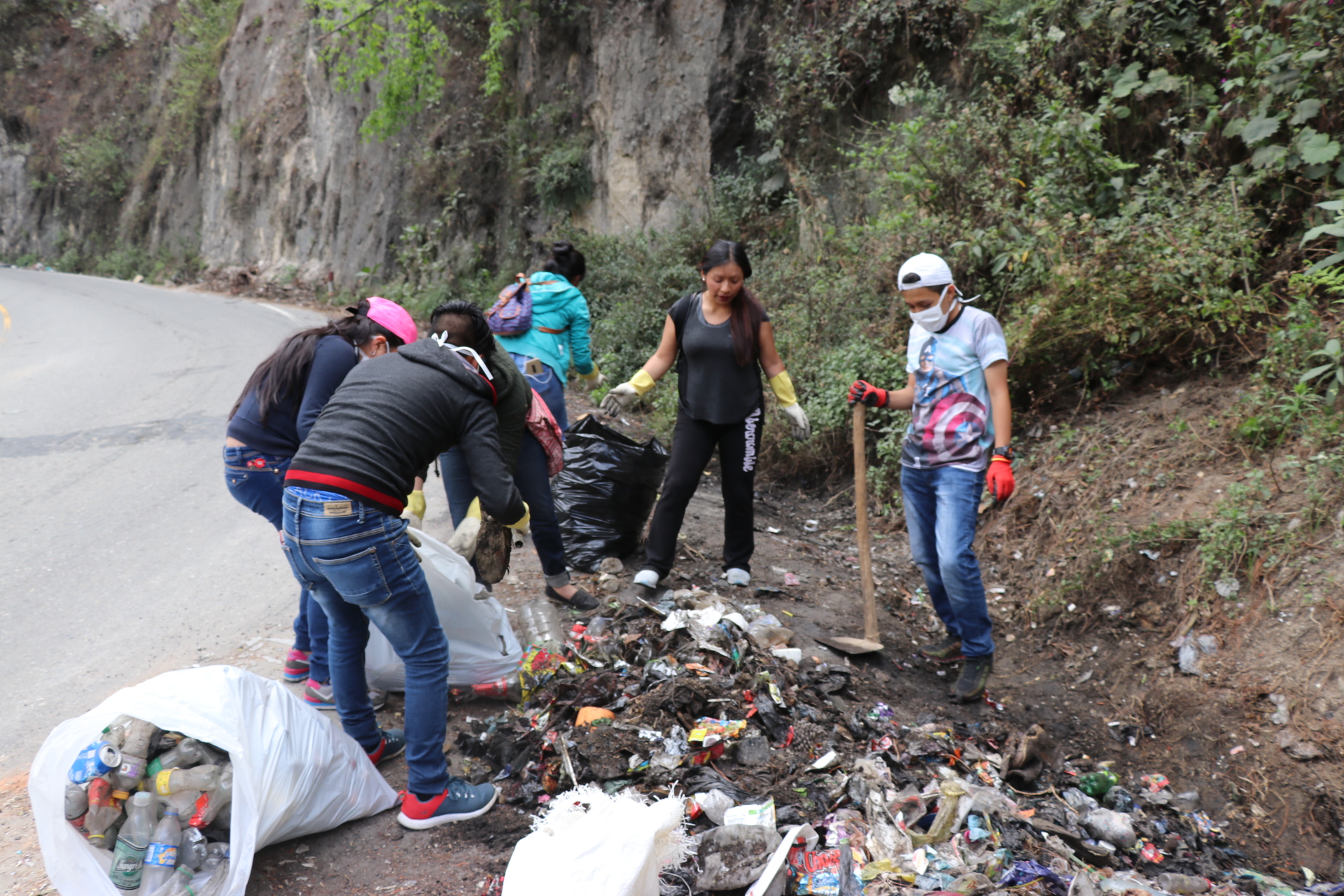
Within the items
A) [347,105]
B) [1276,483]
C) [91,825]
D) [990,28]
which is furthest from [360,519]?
[347,105]

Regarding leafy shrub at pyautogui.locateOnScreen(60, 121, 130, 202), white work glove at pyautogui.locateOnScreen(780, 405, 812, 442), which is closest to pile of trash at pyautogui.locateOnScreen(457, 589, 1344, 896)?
white work glove at pyautogui.locateOnScreen(780, 405, 812, 442)

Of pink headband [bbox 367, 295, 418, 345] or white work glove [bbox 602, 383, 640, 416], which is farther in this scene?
white work glove [bbox 602, 383, 640, 416]

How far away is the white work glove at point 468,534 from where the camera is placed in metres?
3.58

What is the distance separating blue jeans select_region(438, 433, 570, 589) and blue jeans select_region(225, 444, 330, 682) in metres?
0.84

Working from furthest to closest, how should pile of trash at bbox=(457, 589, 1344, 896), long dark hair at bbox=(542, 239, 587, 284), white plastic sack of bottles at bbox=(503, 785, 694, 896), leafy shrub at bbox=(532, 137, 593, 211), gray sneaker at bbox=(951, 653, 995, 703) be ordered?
leafy shrub at bbox=(532, 137, 593, 211) < long dark hair at bbox=(542, 239, 587, 284) < gray sneaker at bbox=(951, 653, 995, 703) < pile of trash at bbox=(457, 589, 1344, 896) < white plastic sack of bottles at bbox=(503, 785, 694, 896)

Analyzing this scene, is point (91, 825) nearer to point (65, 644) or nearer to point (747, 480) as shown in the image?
point (65, 644)

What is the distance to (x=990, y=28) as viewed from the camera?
7.35m

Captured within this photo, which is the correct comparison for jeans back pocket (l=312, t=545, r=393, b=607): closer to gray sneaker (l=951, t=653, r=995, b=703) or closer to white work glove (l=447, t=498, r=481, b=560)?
white work glove (l=447, t=498, r=481, b=560)

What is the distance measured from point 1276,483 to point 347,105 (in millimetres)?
19562

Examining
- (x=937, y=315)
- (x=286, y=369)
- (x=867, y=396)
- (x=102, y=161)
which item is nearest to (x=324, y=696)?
(x=286, y=369)

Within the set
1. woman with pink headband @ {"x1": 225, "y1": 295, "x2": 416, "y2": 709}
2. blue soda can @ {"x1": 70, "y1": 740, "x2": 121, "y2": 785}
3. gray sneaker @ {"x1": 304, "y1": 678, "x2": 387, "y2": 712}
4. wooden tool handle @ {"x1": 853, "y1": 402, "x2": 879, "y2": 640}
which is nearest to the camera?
blue soda can @ {"x1": 70, "y1": 740, "x2": 121, "y2": 785}

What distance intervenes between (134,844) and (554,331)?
10.6ft

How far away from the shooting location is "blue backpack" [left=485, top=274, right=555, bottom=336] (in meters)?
4.64

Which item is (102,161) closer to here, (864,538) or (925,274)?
(864,538)
